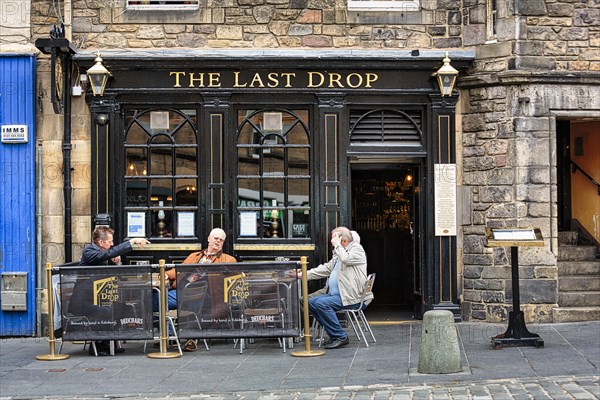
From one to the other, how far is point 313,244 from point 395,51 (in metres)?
3.01

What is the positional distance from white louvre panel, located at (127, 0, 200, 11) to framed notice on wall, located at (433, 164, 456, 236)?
Answer: 424cm

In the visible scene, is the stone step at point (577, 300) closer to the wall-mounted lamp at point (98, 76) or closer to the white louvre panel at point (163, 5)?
the white louvre panel at point (163, 5)

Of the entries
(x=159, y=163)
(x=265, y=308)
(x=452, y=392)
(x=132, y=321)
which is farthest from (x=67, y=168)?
(x=452, y=392)

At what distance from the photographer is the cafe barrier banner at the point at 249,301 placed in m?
12.2

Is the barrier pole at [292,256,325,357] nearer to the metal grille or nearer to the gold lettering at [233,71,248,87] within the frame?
the metal grille

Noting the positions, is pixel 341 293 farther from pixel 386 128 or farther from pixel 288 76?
pixel 288 76

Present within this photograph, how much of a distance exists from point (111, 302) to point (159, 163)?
315 cm

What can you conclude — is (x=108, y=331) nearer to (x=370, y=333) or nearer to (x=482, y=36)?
(x=370, y=333)

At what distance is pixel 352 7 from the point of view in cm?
1489

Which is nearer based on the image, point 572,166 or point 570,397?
point 570,397

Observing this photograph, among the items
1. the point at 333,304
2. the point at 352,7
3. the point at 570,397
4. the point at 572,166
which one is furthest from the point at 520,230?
the point at 572,166

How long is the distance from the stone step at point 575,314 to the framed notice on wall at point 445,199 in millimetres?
1822

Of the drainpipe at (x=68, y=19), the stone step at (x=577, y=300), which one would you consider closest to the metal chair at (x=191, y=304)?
the drainpipe at (x=68, y=19)

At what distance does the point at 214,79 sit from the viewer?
1471 cm
